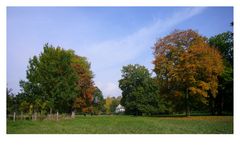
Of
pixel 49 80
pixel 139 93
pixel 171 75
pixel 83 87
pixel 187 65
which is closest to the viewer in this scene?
pixel 49 80

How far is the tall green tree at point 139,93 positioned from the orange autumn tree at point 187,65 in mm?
6209

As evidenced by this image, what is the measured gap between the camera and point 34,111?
21.2 meters

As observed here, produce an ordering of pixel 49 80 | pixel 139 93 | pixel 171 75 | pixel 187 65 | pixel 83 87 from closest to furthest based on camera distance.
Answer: pixel 49 80 < pixel 187 65 < pixel 171 75 < pixel 83 87 < pixel 139 93

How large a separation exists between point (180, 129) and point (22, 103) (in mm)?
10802

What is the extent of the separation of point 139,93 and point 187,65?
11.6m

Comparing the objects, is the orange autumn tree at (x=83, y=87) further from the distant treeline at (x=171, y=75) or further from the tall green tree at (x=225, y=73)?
the tall green tree at (x=225, y=73)

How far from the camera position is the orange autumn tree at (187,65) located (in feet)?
70.0

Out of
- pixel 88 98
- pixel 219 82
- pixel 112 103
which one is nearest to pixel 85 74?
pixel 88 98

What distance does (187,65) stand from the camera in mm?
21531

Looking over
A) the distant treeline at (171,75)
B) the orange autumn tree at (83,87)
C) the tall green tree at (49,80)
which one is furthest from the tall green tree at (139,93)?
the tall green tree at (49,80)

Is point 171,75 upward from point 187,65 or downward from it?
downward

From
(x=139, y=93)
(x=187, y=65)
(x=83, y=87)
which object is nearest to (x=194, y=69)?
(x=187, y=65)

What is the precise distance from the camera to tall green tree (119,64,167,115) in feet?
99.5

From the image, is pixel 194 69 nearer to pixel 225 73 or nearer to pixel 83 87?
pixel 225 73
